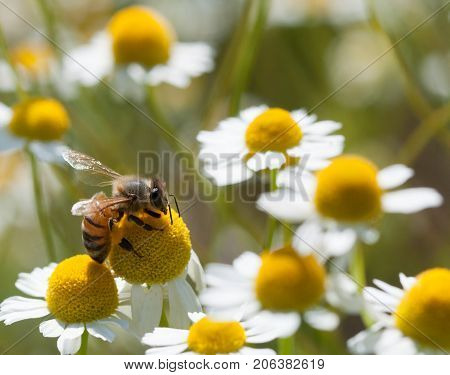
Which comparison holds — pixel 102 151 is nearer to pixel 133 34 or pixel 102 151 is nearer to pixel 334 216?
pixel 133 34

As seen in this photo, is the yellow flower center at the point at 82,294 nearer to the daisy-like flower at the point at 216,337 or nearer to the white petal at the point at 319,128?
the daisy-like flower at the point at 216,337

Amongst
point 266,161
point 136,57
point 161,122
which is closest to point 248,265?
point 266,161

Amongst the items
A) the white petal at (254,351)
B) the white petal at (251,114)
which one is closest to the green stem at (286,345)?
the white petal at (254,351)

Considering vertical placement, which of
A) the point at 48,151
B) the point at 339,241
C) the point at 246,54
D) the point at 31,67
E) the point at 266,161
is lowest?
the point at 339,241

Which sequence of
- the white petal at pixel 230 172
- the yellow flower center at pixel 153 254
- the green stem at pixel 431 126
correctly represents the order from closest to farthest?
the yellow flower center at pixel 153 254 < the white petal at pixel 230 172 < the green stem at pixel 431 126

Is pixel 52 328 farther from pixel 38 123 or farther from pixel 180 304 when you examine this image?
pixel 38 123
